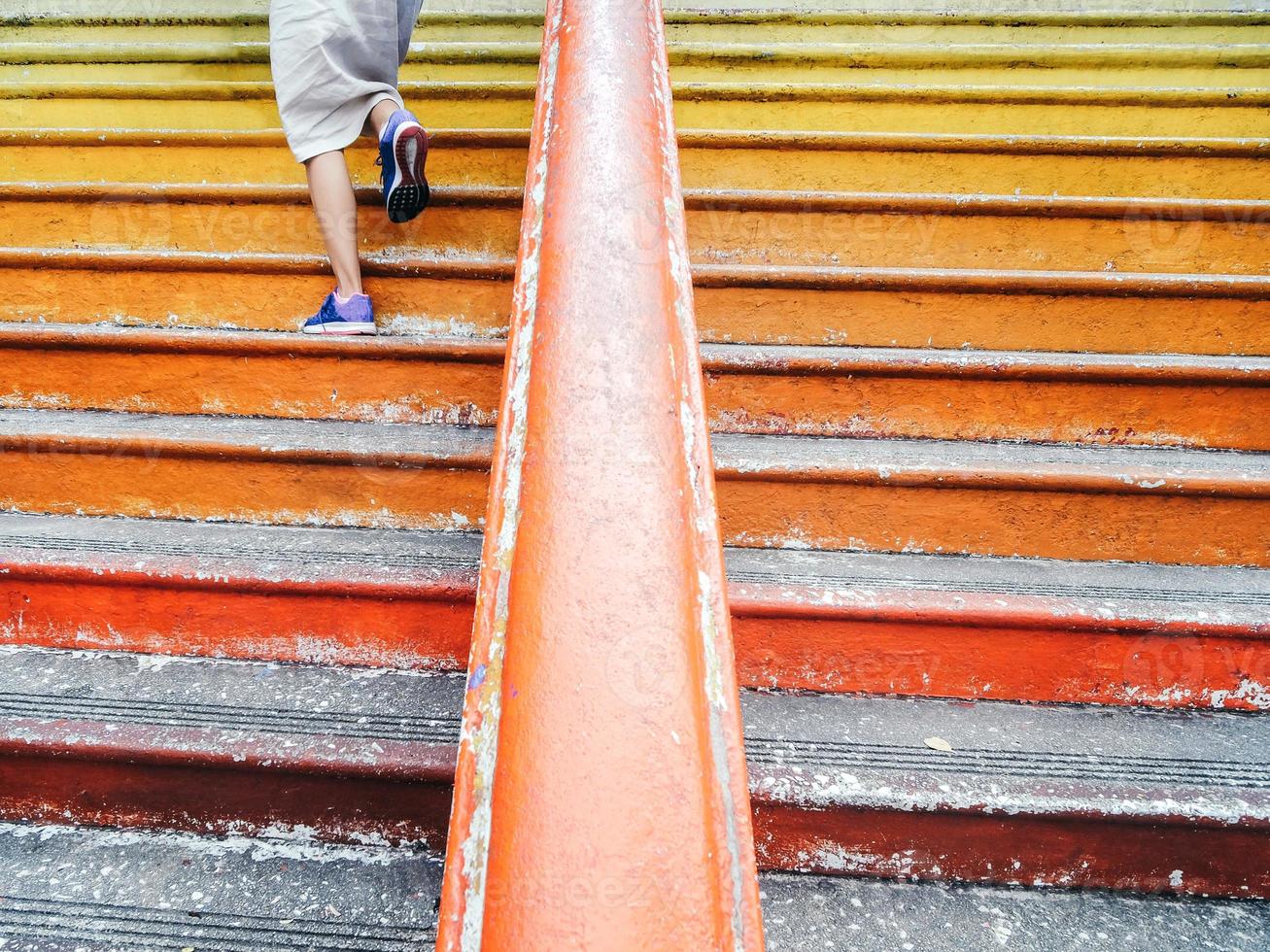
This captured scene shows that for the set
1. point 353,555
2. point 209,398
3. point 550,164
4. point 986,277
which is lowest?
point 353,555

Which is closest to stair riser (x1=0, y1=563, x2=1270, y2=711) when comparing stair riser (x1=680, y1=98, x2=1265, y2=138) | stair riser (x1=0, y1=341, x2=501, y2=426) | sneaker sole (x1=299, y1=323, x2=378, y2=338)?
stair riser (x1=0, y1=341, x2=501, y2=426)

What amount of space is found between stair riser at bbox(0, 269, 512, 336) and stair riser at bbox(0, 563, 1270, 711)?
73 cm

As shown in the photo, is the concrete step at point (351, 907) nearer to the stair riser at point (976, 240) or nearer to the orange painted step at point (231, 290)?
the orange painted step at point (231, 290)

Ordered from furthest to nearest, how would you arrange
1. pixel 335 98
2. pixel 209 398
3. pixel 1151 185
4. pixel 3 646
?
pixel 1151 185, pixel 335 98, pixel 209 398, pixel 3 646

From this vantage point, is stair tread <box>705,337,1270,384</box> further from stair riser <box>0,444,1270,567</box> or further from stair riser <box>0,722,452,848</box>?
Answer: stair riser <box>0,722,452,848</box>

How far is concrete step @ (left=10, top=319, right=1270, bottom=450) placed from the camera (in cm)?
136

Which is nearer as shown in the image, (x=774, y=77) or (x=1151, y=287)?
(x=1151, y=287)

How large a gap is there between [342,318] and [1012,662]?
145cm

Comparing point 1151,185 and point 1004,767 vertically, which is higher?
point 1151,185

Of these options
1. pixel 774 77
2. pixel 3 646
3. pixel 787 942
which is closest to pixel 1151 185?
pixel 774 77

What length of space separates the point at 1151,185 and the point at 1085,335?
66 cm

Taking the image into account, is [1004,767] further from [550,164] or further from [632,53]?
[632,53]

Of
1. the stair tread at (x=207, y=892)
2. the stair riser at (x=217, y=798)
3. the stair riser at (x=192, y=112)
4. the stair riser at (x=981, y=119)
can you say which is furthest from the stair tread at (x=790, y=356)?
the stair riser at (x=192, y=112)

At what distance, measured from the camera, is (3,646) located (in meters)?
1.18
